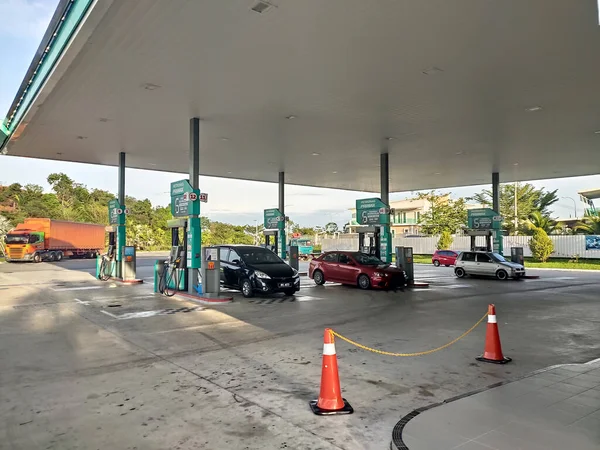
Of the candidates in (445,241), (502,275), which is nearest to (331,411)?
(502,275)

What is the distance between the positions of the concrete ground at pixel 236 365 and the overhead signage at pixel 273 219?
9.55 meters

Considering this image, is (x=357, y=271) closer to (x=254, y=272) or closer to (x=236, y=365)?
(x=254, y=272)

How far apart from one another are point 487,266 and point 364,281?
8.18m

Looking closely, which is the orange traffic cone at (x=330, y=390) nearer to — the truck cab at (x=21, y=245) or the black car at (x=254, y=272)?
the black car at (x=254, y=272)

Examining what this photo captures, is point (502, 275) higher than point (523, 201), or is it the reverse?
point (523, 201)

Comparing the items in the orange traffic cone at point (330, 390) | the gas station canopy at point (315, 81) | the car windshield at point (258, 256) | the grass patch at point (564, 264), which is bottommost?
the grass patch at point (564, 264)

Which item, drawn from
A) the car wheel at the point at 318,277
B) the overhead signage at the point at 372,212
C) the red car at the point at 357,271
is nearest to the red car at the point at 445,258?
the overhead signage at the point at 372,212

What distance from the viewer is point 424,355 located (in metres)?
6.83

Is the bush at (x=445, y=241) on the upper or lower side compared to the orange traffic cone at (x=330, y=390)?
upper

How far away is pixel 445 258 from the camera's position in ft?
105

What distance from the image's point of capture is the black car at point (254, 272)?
43.7ft

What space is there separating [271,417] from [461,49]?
721 cm

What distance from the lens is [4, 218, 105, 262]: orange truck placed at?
32.9m

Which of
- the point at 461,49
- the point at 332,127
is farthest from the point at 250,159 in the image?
the point at 461,49
